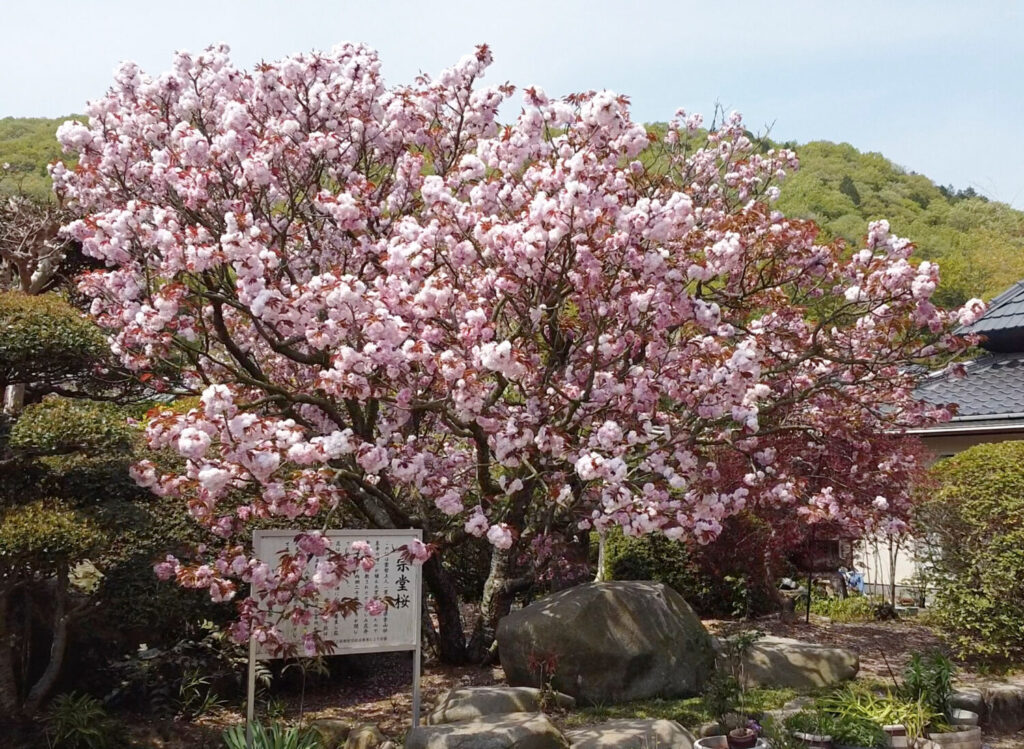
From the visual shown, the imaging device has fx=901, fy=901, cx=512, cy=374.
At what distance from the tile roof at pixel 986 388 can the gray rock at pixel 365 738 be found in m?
7.84

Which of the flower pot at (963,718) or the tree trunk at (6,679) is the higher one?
the tree trunk at (6,679)

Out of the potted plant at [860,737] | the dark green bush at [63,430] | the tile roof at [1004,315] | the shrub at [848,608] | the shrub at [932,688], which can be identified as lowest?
the shrub at [848,608]

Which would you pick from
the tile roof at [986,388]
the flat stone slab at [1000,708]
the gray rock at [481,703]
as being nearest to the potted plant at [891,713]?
the flat stone slab at [1000,708]

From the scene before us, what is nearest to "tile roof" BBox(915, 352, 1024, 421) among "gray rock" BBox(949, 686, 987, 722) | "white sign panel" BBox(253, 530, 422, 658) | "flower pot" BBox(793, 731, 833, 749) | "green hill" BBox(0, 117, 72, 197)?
"gray rock" BBox(949, 686, 987, 722)

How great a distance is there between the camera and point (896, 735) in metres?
5.40

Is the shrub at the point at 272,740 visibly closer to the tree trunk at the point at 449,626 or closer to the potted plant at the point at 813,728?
the tree trunk at the point at 449,626

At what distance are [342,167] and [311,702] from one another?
14.4ft

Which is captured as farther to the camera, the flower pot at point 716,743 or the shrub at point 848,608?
the shrub at point 848,608

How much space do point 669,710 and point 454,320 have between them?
319 cm

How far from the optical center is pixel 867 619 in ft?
35.2

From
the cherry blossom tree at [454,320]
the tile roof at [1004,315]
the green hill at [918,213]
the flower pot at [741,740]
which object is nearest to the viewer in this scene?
the flower pot at [741,740]

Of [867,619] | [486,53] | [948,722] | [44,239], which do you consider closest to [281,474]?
[486,53]

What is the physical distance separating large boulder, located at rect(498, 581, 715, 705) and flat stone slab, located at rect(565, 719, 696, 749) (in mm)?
928

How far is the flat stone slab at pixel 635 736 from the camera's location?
538cm
